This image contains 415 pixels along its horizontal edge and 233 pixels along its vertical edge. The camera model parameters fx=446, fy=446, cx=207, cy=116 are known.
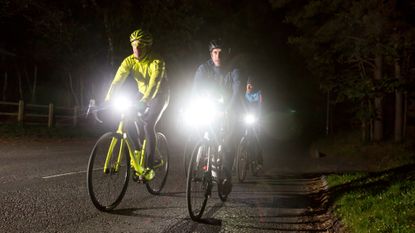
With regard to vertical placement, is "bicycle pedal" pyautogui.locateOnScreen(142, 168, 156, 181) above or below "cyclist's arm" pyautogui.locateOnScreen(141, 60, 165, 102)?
below

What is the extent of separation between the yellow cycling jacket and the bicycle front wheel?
0.72 m

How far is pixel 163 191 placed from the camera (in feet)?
26.4

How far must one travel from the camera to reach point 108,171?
6.18m

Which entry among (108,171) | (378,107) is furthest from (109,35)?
(108,171)

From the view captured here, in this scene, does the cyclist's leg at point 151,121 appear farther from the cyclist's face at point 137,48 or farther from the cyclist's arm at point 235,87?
the cyclist's arm at point 235,87

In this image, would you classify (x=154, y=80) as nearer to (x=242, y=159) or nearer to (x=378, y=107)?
(x=242, y=159)

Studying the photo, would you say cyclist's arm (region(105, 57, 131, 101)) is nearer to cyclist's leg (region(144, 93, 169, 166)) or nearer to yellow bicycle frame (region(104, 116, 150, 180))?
yellow bicycle frame (region(104, 116, 150, 180))

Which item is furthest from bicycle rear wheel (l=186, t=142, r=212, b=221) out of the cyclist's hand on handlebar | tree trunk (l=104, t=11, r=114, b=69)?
tree trunk (l=104, t=11, r=114, b=69)

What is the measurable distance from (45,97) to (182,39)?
62.7ft

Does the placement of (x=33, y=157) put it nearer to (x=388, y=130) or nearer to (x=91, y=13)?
(x=91, y=13)

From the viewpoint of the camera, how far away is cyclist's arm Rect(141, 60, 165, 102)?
651cm

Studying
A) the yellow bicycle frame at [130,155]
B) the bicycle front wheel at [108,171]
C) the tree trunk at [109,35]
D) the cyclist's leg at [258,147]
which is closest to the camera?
the bicycle front wheel at [108,171]

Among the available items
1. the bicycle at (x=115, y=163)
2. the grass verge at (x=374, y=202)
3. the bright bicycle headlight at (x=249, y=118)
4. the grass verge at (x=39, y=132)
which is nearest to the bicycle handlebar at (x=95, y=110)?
the bicycle at (x=115, y=163)

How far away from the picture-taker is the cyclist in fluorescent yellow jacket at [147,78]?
255 inches
